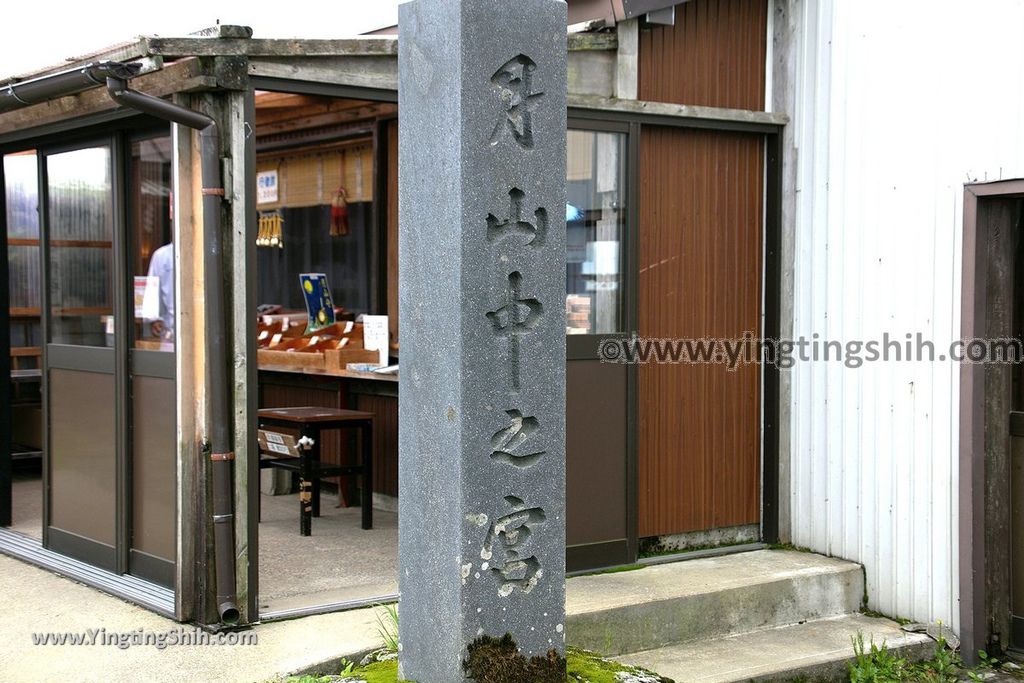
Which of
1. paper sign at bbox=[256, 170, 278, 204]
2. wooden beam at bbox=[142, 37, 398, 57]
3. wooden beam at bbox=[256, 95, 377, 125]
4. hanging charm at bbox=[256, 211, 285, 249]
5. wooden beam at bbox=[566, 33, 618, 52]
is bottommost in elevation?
hanging charm at bbox=[256, 211, 285, 249]

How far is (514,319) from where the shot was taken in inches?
179

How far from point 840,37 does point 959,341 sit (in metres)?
2.20

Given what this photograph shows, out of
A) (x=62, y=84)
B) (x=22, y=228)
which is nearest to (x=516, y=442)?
(x=62, y=84)

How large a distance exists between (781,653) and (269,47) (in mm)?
4501

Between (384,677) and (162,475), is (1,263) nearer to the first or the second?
(162,475)

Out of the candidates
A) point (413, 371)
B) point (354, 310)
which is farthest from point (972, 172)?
point (354, 310)

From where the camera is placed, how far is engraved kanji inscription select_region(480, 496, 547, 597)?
4.50 metres

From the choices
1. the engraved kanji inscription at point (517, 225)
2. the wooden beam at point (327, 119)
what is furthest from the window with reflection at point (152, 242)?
the wooden beam at point (327, 119)

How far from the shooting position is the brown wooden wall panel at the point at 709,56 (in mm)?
7875

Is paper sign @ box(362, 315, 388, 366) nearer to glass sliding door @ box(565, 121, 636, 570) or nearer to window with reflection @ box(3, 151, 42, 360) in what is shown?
window with reflection @ box(3, 151, 42, 360)

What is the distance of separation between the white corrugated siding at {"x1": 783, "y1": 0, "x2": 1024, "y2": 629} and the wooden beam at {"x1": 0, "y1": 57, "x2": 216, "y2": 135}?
13.4ft

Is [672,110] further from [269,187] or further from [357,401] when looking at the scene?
[269,187]

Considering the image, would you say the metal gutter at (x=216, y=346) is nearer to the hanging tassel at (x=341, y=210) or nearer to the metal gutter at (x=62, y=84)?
the metal gutter at (x=62, y=84)

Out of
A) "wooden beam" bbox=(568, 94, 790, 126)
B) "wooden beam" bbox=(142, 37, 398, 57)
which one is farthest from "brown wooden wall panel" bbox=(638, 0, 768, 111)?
"wooden beam" bbox=(142, 37, 398, 57)
